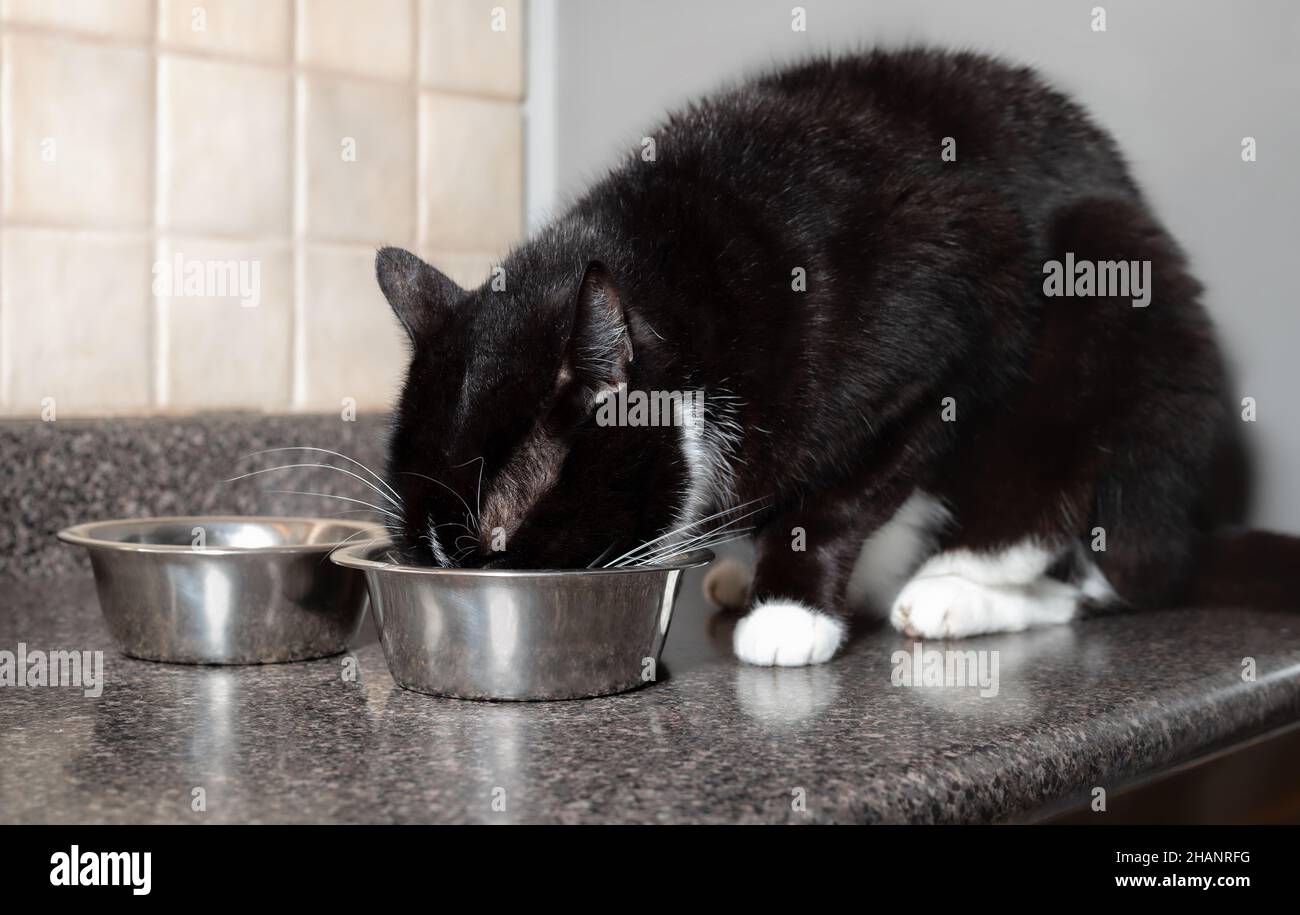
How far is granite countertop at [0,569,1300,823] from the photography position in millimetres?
686

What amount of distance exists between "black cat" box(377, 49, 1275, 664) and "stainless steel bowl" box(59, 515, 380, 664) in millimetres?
123

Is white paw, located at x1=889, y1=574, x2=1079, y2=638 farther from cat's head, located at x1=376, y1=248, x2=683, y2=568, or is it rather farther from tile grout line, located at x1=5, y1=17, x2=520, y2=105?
tile grout line, located at x1=5, y1=17, x2=520, y2=105

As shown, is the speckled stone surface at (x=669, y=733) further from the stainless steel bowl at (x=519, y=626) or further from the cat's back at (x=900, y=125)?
the cat's back at (x=900, y=125)

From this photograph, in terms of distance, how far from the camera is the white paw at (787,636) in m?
1.04

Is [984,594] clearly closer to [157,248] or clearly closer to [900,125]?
[900,125]

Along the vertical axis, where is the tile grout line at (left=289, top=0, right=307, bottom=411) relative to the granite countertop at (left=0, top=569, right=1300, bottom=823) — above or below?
above

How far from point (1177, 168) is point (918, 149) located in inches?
13.6

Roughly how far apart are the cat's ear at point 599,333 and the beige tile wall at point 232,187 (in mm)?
640

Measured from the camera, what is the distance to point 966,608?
118 cm

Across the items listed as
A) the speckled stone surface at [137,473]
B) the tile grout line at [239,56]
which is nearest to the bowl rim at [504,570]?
the speckled stone surface at [137,473]

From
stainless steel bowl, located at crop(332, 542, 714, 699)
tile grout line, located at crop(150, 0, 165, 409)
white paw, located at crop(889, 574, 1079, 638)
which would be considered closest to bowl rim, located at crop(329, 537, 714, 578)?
stainless steel bowl, located at crop(332, 542, 714, 699)

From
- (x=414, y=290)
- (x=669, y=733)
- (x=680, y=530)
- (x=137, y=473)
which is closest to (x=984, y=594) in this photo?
(x=680, y=530)

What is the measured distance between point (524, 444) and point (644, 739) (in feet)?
0.77
